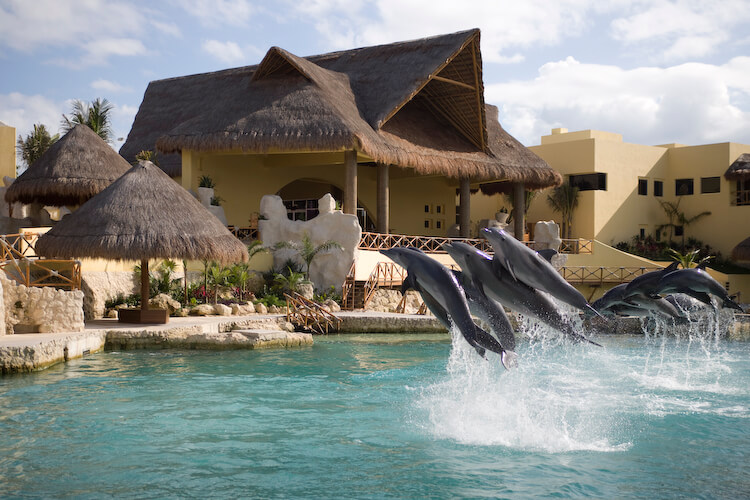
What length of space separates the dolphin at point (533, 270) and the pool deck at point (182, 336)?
792cm

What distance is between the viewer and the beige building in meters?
29.6

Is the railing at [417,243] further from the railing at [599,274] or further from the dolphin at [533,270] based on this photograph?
the dolphin at [533,270]

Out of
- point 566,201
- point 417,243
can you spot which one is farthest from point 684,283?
point 566,201

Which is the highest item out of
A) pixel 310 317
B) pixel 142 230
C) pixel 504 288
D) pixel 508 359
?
pixel 142 230

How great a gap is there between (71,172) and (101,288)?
5.21 metres

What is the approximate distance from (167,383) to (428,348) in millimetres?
5741

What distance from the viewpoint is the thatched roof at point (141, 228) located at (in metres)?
14.8

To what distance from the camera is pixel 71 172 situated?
20594 millimetres

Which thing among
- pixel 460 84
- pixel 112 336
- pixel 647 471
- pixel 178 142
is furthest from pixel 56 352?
pixel 460 84

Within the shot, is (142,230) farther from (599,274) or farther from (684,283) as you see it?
(599,274)

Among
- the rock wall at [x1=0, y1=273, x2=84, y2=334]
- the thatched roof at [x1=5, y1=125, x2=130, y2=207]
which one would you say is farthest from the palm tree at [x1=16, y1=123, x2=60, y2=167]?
the rock wall at [x1=0, y1=273, x2=84, y2=334]

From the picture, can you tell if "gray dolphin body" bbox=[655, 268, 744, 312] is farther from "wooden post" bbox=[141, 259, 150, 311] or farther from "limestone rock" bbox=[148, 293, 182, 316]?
"limestone rock" bbox=[148, 293, 182, 316]

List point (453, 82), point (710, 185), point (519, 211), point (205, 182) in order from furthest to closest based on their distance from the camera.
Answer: point (710, 185)
point (519, 211)
point (453, 82)
point (205, 182)

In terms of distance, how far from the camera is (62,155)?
2091 centimetres
